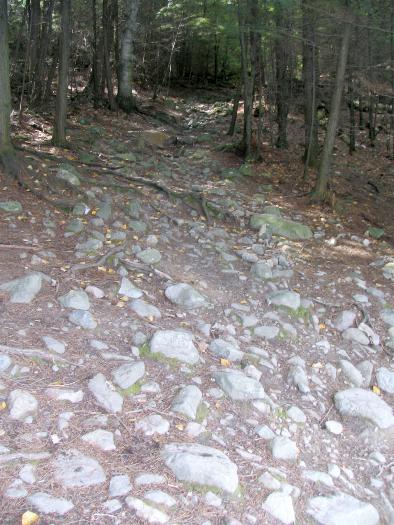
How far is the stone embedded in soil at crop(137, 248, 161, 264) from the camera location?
5.91 meters

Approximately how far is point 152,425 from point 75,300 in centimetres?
170

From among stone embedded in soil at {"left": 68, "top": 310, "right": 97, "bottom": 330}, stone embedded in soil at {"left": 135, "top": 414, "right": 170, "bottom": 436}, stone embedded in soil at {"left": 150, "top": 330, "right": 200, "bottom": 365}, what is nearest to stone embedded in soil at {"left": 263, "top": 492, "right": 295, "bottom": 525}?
stone embedded in soil at {"left": 135, "top": 414, "right": 170, "bottom": 436}

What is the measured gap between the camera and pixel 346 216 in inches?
362

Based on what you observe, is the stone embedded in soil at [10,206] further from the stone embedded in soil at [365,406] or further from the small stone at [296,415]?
the stone embedded in soil at [365,406]

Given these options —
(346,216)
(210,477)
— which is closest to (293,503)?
(210,477)

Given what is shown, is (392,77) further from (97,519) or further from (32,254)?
(97,519)

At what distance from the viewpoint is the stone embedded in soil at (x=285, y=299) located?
5508 millimetres

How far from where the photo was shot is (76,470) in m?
2.82

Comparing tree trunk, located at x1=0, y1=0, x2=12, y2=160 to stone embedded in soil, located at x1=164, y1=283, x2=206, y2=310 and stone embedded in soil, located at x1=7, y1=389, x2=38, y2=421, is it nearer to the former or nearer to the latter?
stone embedded in soil, located at x1=164, y1=283, x2=206, y2=310

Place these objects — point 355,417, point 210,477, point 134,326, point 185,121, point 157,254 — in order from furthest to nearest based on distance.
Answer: point 185,121
point 157,254
point 134,326
point 355,417
point 210,477

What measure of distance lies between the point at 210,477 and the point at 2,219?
14.6 ft

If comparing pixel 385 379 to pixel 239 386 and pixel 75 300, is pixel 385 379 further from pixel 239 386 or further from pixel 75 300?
pixel 75 300

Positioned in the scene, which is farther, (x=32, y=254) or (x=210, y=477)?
(x=32, y=254)

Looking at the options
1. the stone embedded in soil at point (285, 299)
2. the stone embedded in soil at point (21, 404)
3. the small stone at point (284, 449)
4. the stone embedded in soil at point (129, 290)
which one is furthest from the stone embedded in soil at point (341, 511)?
the stone embedded in soil at point (129, 290)
